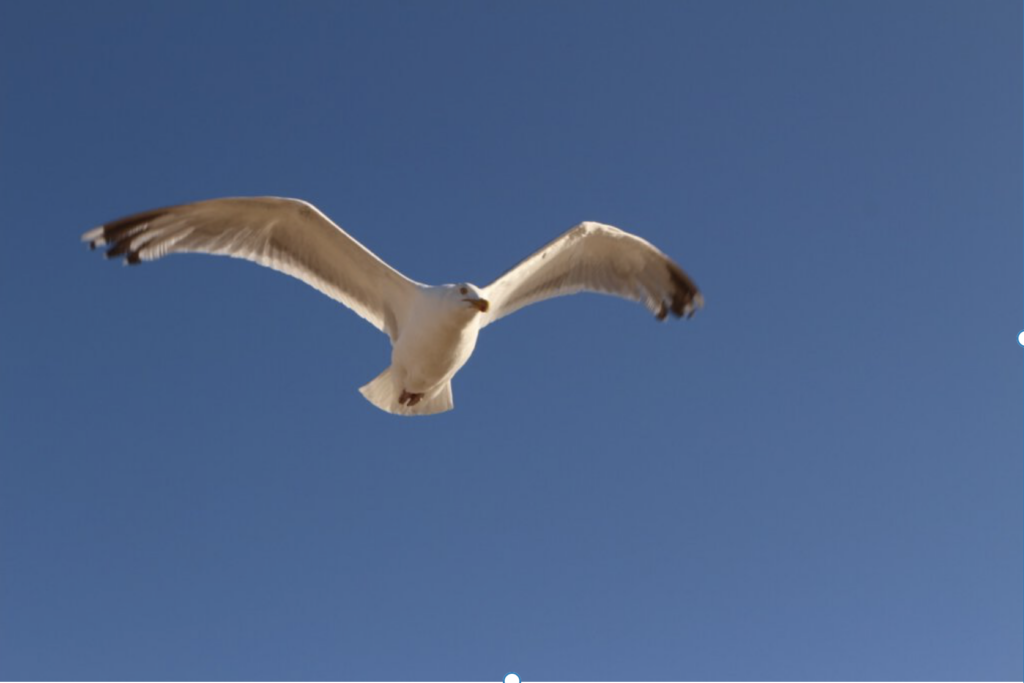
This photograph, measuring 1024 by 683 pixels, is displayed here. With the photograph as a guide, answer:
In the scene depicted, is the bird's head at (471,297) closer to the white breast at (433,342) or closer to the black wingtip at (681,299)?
the white breast at (433,342)

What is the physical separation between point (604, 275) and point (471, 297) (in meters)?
1.65

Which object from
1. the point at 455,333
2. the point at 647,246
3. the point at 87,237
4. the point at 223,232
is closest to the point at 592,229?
the point at 647,246

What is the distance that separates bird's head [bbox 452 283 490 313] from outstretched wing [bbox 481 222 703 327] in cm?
61

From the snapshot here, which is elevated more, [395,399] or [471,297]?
[471,297]

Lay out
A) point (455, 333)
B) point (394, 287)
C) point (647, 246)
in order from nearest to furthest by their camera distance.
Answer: point (455, 333) < point (394, 287) < point (647, 246)

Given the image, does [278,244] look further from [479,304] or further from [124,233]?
[479,304]

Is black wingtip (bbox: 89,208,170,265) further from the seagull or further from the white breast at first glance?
the white breast

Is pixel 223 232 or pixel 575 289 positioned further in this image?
pixel 575 289

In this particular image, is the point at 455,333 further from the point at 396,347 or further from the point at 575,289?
the point at 575,289

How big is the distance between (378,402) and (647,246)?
222cm

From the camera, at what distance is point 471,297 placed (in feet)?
23.0

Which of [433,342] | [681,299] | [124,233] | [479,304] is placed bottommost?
[433,342]

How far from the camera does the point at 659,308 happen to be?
333 inches

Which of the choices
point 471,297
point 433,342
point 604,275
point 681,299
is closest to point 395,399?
point 433,342
